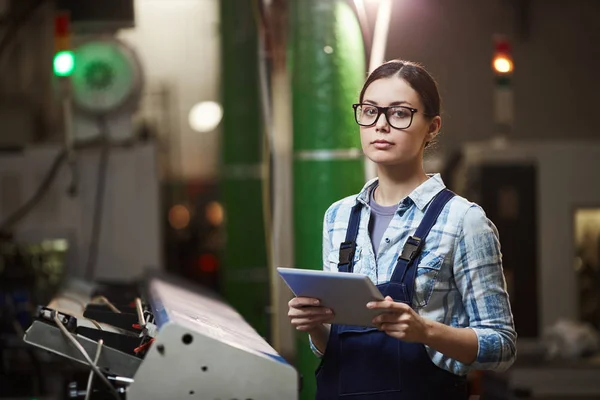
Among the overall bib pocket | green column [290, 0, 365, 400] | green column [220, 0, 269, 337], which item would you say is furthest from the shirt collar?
green column [220, 0, 269, 337]

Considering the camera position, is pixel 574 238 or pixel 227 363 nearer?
pixel 227 363

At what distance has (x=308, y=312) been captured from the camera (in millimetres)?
2217

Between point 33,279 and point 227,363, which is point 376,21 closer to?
point 227,363

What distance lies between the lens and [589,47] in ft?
33.2

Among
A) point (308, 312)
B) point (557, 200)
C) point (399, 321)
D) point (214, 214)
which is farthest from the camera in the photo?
point (214, 214)

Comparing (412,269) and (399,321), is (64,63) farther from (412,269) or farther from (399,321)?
(399,321)

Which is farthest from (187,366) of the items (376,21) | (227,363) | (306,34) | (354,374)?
(306,34)

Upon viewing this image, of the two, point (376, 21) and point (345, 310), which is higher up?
point (376, 21)

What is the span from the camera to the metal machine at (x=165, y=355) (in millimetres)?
2332

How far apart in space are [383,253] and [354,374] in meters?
0.29

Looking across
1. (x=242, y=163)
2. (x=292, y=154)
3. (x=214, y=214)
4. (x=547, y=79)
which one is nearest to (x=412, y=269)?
(x=292, y=154)

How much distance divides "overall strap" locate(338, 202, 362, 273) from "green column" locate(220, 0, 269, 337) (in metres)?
6.10

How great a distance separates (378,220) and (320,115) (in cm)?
196

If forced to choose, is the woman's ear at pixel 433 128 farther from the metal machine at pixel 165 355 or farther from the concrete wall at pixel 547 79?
the concrete wall at pixel 547 79
